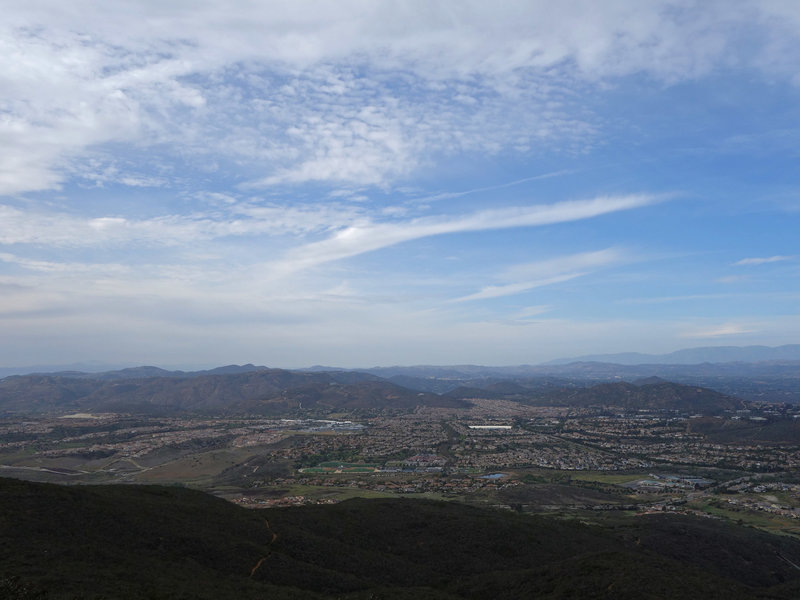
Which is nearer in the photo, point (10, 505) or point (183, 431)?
point (10, 505)

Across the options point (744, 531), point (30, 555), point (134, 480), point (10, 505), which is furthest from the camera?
point (134, 480)

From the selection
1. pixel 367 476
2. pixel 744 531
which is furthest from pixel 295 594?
pixel 367 476

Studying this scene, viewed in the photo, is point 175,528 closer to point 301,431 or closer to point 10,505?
point 10,505

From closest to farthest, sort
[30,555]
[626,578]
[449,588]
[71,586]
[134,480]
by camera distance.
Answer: [71,586]
[30,555]
[626,578]
[449,588]
[134,480]

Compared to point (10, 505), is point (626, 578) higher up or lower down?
lower down

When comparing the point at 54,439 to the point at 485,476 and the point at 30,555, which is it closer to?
the point at 485,476

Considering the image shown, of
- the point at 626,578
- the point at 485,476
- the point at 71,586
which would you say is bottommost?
the point at 485,476
